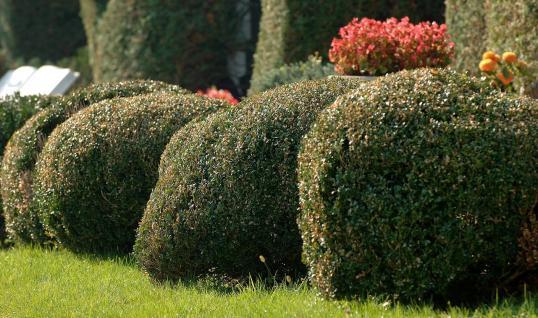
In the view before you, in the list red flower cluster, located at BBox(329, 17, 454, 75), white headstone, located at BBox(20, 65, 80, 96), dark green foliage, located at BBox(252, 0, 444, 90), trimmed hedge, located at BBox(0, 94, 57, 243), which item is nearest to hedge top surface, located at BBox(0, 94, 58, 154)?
trimmed hedge, located at BBox(0, 94, 57, 243)

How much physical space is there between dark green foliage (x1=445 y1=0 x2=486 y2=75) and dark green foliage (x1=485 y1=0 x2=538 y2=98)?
1.66 feet

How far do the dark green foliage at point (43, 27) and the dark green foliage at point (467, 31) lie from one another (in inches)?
469

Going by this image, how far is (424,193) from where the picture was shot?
500 centimetres

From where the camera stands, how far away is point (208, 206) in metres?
6.18

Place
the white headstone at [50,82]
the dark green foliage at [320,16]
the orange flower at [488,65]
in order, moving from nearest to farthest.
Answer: the orange flower at [488,65] < the dark green foliage at [320,16] < the white headstone at [50,82]

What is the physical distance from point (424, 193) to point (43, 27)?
1730 cm

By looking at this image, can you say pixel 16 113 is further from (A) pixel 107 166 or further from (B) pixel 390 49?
(B) pixel 390 49

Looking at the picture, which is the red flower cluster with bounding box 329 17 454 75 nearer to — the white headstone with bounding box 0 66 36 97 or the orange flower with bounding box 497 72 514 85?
the orange flower with bounding box 497 72 514 85

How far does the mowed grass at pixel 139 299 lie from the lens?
5160 mm

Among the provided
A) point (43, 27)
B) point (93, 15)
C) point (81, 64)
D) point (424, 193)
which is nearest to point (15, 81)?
point (93, 15)

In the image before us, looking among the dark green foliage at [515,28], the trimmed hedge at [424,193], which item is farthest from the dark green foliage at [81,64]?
the trimmed hedge at [424,193]

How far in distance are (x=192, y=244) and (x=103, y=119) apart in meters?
1.69

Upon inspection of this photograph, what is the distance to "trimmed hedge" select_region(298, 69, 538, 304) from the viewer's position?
500cm

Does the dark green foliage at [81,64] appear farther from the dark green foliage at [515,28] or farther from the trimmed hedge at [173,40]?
the dark green foliage at [515,28]
